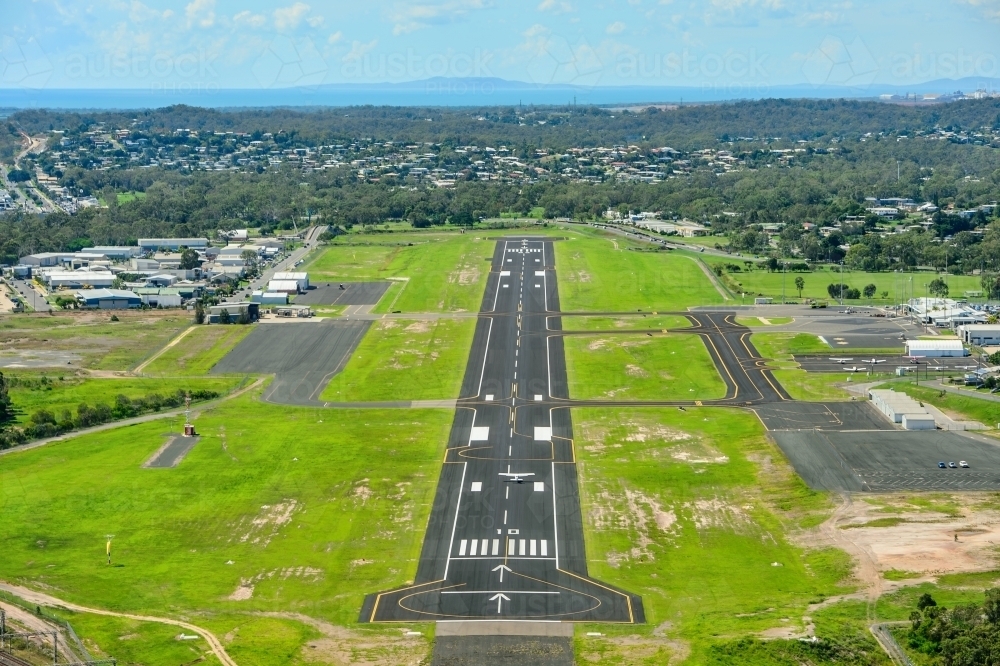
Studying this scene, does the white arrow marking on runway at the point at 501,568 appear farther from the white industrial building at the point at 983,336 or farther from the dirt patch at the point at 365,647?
the white industrial building at the point at 983,336

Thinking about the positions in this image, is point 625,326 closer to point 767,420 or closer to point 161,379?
point 767,420

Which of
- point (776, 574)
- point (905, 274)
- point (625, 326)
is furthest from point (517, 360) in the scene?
point (905, 274)

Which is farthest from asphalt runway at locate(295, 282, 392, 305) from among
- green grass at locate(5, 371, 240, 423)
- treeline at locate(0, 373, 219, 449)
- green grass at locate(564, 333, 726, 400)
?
treeline at locate(0, 373, 219, 449)

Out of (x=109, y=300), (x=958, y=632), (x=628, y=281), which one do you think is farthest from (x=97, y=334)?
(x=958, y=632)

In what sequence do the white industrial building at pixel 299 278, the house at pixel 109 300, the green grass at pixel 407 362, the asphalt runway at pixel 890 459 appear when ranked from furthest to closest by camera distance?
1. the white industrial building at pixel 299 278
2. the house at pixel 109 300
3. the green grass at pixel 407 362
4. the asphalt runway at pixel 890 459

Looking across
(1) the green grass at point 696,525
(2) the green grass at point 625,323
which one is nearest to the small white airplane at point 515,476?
(1) the green grass at point 696,525

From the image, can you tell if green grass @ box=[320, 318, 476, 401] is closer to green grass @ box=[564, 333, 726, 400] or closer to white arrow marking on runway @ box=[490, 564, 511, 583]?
green grass @ box=[564, 333, 726, 400]
